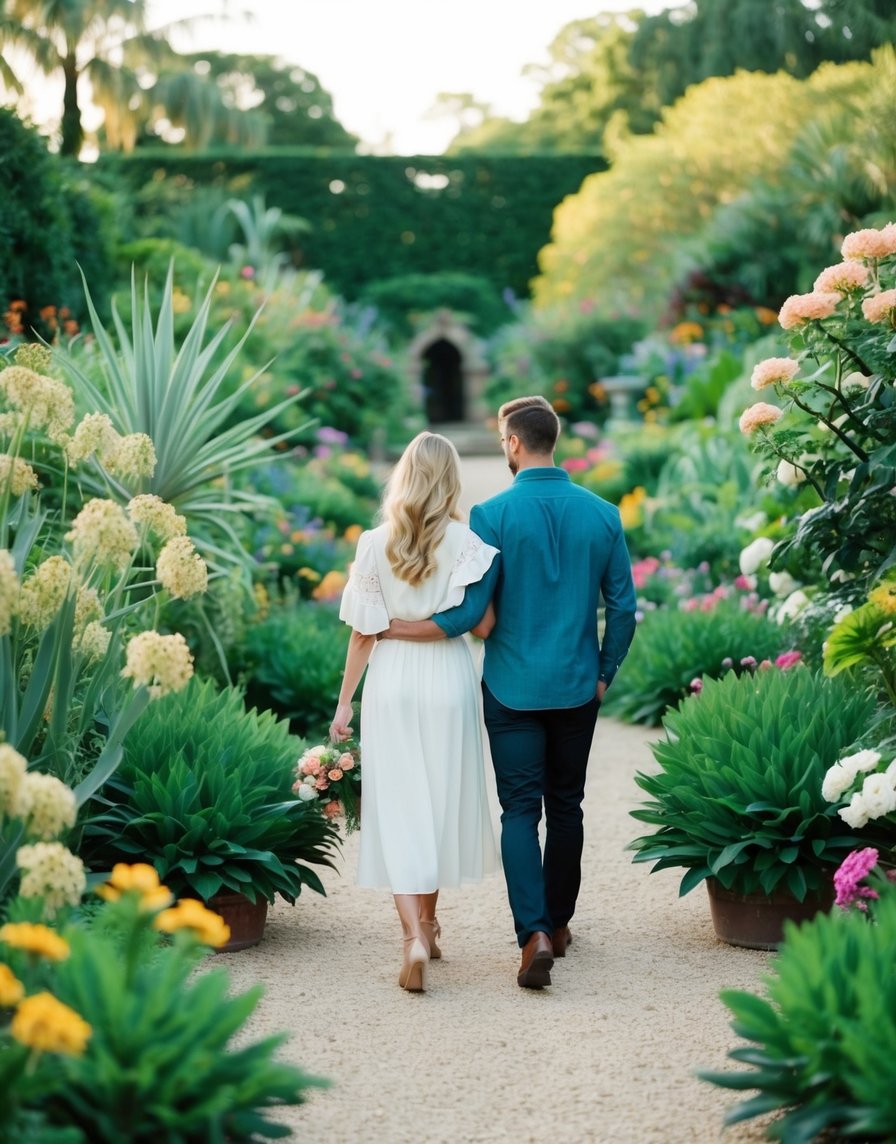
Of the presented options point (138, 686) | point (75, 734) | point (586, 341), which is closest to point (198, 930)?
point (138, 686)

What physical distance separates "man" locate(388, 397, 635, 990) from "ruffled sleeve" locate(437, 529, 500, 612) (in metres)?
0.03

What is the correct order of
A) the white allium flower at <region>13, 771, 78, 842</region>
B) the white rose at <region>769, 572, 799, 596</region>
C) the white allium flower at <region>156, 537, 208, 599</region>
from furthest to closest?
the white rose at <region>769, 572, 799, 596</region>, the white allium flower at <region>156, 537, 208, 599</region>, the white allium flower at <region>13, 771, 78, 842</region>

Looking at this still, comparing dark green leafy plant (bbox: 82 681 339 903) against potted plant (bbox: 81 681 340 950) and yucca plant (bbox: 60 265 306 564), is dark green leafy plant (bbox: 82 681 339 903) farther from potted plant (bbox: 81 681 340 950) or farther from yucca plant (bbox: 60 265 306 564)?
yucca plant (bbox: 60 265 306 564)

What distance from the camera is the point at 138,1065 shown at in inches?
91.1

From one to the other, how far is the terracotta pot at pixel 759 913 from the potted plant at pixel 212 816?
119 cm

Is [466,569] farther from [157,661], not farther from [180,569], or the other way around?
[157,661]

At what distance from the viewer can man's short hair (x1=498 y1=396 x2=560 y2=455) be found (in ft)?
13.1

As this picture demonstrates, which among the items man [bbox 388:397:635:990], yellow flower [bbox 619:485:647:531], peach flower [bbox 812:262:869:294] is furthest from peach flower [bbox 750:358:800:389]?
yellow flower [bbox 619:485:647:531]

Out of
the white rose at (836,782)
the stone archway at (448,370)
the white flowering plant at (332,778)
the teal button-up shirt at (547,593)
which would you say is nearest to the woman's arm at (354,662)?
the white flowering plant at (332,778)

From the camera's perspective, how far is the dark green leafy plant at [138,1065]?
2.29 meters

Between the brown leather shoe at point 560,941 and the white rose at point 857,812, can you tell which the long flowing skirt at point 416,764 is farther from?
the white rose at point 857,812

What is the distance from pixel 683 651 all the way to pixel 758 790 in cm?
318

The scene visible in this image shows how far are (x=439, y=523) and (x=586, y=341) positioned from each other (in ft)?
45.3

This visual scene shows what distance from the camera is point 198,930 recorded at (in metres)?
2.40
